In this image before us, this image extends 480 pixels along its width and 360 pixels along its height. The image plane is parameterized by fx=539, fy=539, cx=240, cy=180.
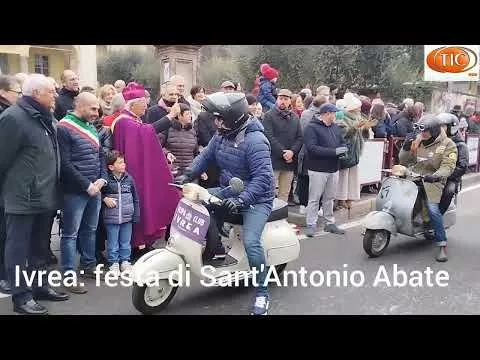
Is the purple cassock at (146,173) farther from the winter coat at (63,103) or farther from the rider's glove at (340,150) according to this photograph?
the rider's glove at (340,150)

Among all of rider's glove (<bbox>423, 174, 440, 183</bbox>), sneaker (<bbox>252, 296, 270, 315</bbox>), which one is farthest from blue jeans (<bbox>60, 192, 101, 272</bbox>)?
rider's glove (<bbox>423, 174, 440, 183</bbox>)

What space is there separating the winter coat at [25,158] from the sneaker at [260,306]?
1931mm

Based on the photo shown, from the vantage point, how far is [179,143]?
20.8 feet

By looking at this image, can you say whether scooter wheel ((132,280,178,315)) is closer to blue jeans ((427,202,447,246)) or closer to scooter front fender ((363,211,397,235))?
scooter front fender ((363,211,397,235))

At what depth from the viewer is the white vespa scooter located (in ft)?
14.2

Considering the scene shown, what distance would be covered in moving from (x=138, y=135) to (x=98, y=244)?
4.10ft

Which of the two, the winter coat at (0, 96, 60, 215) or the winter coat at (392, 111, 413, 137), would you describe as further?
the winter coat at (392, 111, 413, 137)

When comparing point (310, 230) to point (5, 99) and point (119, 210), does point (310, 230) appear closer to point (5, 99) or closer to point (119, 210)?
point (119, 210)

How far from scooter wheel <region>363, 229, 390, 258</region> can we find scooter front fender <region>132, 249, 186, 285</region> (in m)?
2.50

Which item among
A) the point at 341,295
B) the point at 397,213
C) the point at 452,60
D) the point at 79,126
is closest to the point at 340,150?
the point at 397,213

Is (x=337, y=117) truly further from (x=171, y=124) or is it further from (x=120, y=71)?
(x=120, y=71)

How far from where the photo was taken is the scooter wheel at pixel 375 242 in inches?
241

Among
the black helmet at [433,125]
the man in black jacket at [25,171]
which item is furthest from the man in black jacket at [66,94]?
the black helmet at [433,125]

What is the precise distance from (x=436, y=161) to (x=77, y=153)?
3993 millimetres
